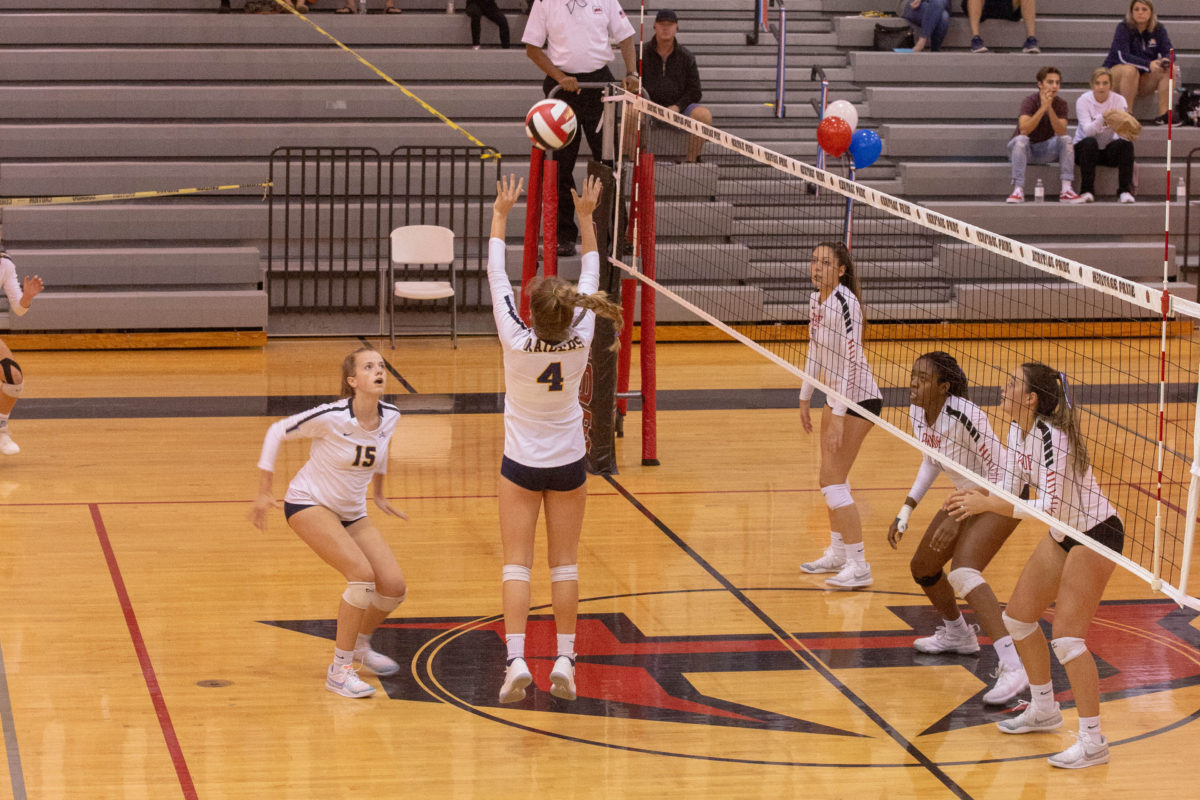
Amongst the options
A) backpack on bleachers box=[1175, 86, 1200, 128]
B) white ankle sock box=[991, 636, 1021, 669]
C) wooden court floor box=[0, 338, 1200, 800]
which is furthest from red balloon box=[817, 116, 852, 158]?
backpack on bleachers box=[1175, 86, 1200, 128]

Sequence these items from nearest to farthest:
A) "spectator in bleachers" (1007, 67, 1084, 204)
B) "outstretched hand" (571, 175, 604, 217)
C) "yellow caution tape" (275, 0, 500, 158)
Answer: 1. "outstretched hand" (571, 175, 604, 217)
2. "yellow caution tape" (275, 0, 500, 158)
3. "spectator in bleachers" (1007, 67, 1084, 204)

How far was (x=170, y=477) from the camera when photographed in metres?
10.0

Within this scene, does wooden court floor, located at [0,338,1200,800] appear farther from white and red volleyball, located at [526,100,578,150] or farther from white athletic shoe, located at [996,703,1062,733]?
white and red volleyball, located at [526,100,578,150]

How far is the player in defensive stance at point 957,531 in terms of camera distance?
6551 mm

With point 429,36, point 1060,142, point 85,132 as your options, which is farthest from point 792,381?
point 85,132

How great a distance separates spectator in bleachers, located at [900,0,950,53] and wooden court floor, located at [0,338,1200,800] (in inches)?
331

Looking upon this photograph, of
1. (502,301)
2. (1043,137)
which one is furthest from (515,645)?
(1043,137)

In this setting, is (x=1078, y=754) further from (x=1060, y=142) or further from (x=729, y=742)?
(x=1060, y=142)

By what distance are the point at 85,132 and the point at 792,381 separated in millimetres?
7785

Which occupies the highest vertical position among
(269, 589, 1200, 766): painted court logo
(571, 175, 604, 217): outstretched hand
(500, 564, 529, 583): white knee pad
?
(571, 175, 604, 217): outstretched hand

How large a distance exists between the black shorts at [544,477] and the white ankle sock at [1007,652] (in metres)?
1.98

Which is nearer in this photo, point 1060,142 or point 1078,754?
point 1078,754

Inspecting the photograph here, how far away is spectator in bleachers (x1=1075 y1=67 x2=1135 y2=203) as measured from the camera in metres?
16.6

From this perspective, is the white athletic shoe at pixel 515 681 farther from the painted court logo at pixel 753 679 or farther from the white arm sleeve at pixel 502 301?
the white arm sleeve at pixel 502 301
